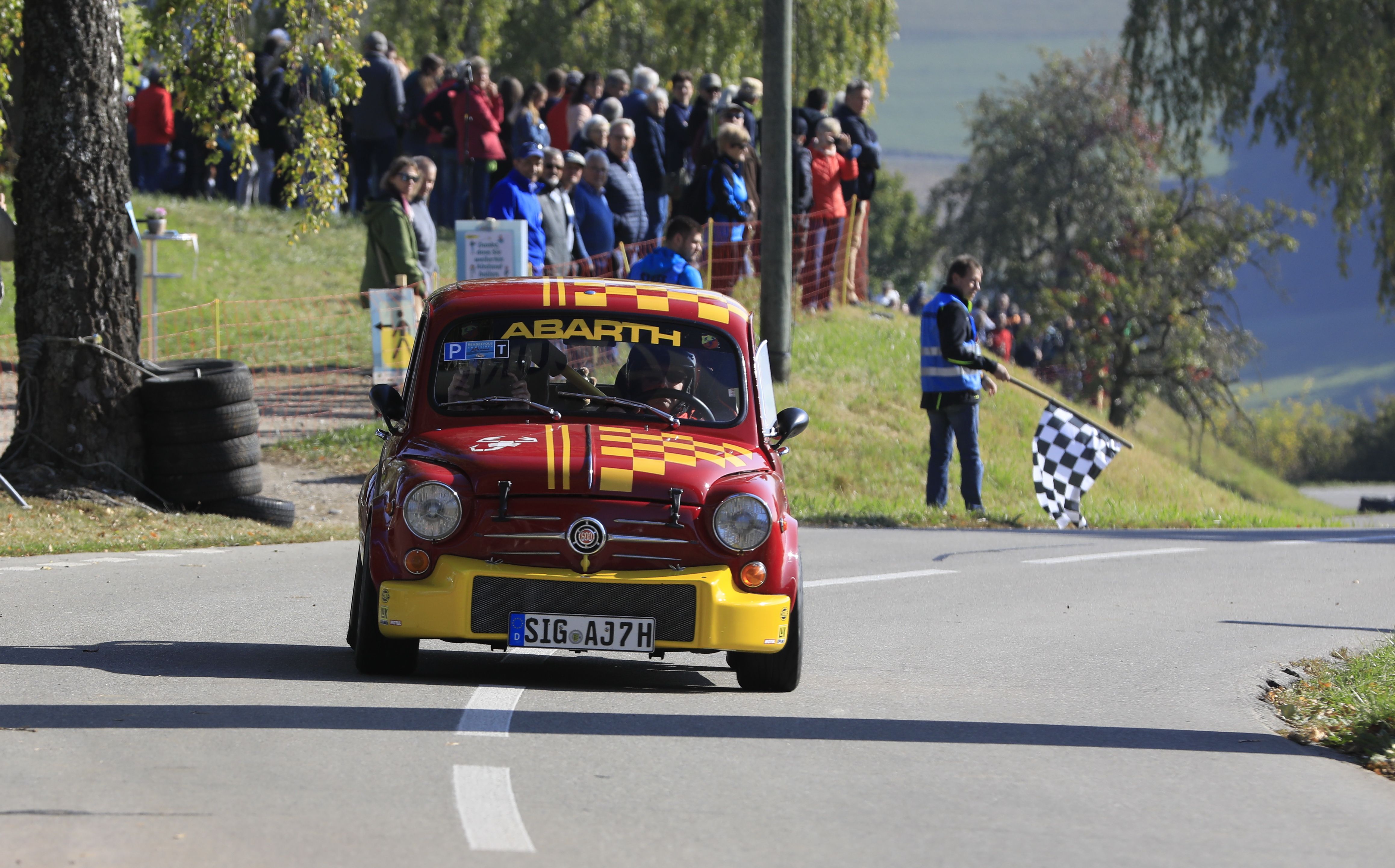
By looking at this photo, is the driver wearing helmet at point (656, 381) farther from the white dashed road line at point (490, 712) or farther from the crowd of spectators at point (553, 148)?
the crowd of spectators at point (553, 148)

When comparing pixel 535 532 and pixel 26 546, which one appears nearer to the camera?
pixel 535 532

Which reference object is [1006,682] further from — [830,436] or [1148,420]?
[1148,420]

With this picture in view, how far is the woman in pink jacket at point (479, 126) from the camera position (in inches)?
990

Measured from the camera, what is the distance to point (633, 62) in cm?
4981

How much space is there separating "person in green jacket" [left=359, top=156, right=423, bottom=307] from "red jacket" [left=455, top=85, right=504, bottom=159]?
7803mm

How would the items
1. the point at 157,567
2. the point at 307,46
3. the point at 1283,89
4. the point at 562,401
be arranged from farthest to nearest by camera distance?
the point at 1283,89 → the point at 307,46 → the point at 157,567 → the point at 562,401

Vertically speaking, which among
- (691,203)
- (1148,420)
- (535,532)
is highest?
(691,203)

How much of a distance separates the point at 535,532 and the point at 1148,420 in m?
66.0

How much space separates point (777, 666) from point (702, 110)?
17231mm

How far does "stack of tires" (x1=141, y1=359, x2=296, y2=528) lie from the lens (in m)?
13.5

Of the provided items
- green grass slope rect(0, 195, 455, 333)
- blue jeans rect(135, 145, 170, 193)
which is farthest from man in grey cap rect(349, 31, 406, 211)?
blue jeans rect(135, 145, 170, 193)

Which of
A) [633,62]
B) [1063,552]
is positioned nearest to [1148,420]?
[633,62]

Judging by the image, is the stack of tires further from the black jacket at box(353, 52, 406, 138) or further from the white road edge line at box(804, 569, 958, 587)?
the black jacket at box(353, 52, 406, 138)

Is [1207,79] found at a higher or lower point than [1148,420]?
higher
